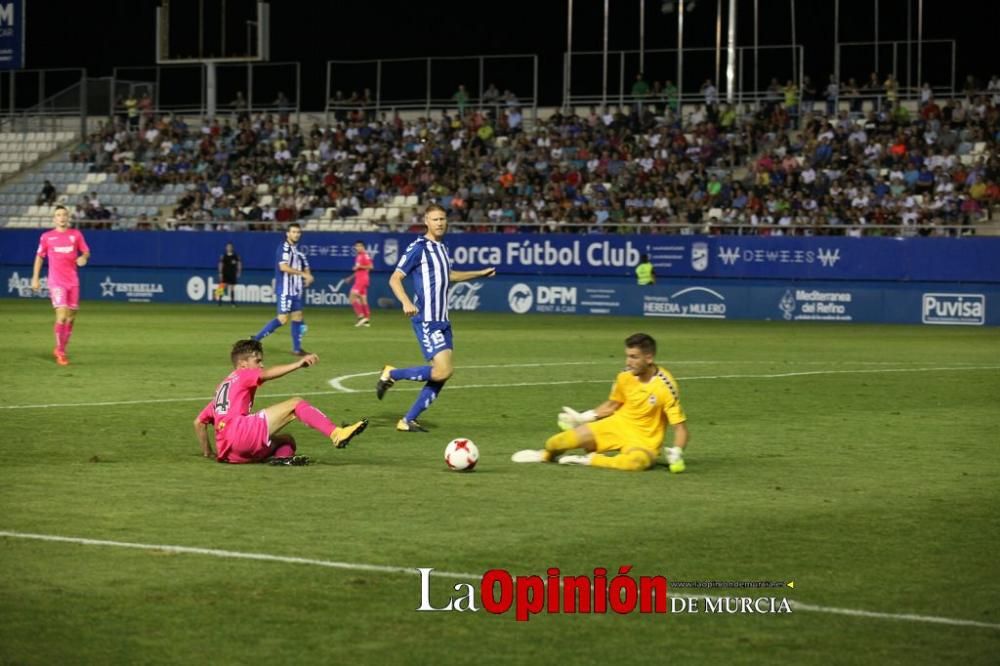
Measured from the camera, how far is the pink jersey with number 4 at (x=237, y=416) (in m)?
12.0

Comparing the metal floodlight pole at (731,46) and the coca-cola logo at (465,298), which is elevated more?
the metal floodlight pole at (731,46)

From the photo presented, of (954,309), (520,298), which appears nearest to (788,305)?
(954,309)

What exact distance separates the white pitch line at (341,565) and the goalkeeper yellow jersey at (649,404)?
4.41 metres

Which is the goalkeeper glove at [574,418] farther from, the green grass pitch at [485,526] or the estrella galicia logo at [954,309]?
→ the estrella galicia logo at [954,309]

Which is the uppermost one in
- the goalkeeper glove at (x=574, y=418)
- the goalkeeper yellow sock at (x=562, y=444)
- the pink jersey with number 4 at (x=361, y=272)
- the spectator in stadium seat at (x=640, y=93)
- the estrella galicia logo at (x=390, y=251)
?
the spectator in stadium seat at (x=640, y=93)

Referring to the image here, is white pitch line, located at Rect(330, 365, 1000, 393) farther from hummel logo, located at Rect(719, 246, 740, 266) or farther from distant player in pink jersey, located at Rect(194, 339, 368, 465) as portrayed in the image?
hummel logo, located at Rect(719, 246, 740, 266)

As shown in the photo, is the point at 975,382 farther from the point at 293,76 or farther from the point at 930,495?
the point at 293,76

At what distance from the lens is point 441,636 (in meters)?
6.92

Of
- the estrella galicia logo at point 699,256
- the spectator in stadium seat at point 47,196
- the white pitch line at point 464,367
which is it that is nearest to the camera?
the white pitch line at point 464,367

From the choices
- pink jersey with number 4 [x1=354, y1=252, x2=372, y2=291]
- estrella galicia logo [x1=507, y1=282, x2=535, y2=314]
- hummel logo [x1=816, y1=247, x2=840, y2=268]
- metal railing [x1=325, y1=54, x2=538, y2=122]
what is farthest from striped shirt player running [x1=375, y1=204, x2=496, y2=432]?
metal railing [x1=325, y1=54, x2=538, y2=122]

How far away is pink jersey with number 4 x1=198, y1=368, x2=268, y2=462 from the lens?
1202 cm

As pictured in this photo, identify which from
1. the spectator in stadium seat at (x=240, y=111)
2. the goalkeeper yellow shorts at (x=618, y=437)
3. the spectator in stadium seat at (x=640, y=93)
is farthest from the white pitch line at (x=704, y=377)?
the spectator in stadium seat at (x=240, y=111)

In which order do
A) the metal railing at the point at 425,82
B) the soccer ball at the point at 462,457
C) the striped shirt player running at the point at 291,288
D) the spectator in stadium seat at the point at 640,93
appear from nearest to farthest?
1. the soccer ball at the point at 462,457
2. the striped shirt player running at the point at 291,288
3. the spectator in stadium seat at the point at 640,93
4. the metal railing at the point at 425,82

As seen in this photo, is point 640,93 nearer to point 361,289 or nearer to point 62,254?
point 361,289
